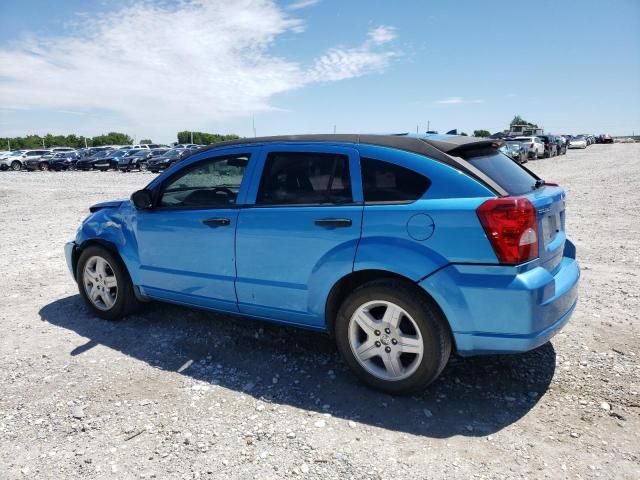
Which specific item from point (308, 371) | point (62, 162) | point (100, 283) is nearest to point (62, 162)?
point (62, 162)

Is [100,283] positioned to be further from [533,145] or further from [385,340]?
[533,145]

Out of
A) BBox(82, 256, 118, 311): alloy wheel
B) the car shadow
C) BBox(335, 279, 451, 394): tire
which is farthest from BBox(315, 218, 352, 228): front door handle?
BBox(82, 256, 118, 311): alloy wheel

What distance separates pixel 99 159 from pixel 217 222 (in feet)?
118

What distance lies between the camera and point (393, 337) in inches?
124

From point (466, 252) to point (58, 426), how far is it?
2792 mm

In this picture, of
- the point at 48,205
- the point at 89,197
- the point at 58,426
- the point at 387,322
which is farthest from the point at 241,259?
the point at 89,197

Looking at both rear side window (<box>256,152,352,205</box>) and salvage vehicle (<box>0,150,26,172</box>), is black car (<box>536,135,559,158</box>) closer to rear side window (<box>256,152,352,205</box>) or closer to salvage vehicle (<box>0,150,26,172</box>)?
rear side window (<box>256,152,352,205</box>)

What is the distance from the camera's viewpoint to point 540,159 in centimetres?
3372

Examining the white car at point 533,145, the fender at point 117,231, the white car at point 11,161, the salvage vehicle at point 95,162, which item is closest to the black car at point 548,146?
the white car at point 533,145

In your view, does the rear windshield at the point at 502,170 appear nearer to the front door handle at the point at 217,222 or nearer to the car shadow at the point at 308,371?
the car shadow at the point at 308,371

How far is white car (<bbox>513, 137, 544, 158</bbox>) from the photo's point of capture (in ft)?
101

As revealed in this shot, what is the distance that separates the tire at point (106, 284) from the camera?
457cm

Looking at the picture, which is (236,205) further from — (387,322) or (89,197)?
(89,197)

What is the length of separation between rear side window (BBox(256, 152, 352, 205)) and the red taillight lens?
3.04ft
